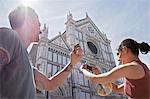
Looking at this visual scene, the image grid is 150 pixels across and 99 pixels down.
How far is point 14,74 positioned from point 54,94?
36.1 ft

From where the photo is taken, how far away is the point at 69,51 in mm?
14453

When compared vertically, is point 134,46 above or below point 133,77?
above

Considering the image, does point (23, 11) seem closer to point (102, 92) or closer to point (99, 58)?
point (102, 92)

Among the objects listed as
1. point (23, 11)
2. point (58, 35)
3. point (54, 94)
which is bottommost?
point (54, 94)

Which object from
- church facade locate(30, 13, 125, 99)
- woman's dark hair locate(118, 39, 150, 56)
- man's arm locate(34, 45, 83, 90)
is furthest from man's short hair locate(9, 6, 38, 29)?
church facade locate(30, 13, 125, 99)

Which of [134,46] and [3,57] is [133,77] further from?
[3,57]

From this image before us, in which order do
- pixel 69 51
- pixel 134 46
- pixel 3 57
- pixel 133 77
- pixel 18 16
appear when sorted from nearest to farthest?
pixel 3 57
pixel 18 16
pixel 133 77
pixel 134 46
pixel 69 51

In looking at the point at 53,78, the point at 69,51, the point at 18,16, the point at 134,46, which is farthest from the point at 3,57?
the point at 69,51

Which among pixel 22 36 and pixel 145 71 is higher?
pixel 22 36

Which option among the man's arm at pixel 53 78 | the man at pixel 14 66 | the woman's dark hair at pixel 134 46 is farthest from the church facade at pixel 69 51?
the man at pixel 14 66

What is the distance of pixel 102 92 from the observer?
69.5 inches

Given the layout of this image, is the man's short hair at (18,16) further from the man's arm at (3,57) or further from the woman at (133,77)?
the woman at (133,77)

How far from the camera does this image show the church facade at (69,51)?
488 inches

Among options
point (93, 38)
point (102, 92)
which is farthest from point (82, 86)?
point (102, 92)
